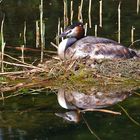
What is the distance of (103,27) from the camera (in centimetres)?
1593

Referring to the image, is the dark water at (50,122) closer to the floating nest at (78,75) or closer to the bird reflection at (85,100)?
the bird reflection at (85,100)

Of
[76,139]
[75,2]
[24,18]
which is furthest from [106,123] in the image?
[75,2]

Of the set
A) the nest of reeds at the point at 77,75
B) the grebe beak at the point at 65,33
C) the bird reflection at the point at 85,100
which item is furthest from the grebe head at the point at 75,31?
the bird reflection at the point at 85,100

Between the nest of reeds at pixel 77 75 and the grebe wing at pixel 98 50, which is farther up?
the grebe wing at pixel 98 50

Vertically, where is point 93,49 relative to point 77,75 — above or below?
above

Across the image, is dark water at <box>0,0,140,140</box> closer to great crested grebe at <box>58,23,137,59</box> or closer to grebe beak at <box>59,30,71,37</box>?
grebe beak at <box>59,30,71,37</box>

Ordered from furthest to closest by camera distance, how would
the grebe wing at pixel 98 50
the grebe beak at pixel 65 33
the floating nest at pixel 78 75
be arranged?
the grebe beak at pixel 65 33
the grebe wing at pixel 98 50
the floating nest at pixel 78 75

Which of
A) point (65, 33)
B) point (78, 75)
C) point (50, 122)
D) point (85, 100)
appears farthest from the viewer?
point (65, 33)

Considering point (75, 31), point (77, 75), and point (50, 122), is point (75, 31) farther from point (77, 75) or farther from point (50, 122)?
point (50, 122)

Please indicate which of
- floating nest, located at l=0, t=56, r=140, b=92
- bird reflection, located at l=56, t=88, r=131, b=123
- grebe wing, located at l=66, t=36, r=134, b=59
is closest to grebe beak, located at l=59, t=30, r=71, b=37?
grebe wing, located at l=66, t=36, r=134, b=59

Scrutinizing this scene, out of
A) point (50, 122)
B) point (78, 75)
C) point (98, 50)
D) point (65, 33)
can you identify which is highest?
point (65, 33)

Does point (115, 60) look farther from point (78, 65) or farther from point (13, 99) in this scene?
point (13, 99)

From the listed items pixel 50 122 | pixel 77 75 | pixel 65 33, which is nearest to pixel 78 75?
pixel 77 75

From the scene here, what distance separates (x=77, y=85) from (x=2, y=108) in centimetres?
143
